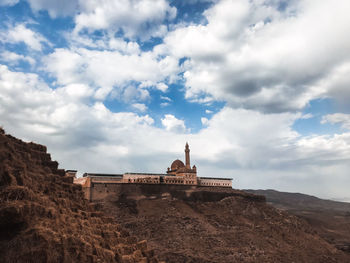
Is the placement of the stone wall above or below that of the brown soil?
above

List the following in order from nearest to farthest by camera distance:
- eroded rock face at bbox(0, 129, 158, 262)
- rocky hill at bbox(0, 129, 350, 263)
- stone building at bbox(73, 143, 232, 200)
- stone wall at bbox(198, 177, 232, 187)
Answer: eroded rock face at bbox(0, 129, 158, 262), rocky hill at bbox(0, 129, 350, 263), stone building at bbox(73, 143, 232, 200), stone wall at bbox(198, 177, 232, 187)

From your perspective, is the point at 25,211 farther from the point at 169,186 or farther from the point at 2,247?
the point at 169,186

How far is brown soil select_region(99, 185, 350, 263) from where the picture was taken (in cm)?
5053

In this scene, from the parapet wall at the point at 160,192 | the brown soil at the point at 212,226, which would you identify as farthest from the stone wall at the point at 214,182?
the brown soil at the point at 212,226

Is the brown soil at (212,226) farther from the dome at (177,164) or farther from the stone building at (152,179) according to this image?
the dome at (177,164)

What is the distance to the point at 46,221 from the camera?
14.4 meters

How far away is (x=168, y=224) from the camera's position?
56.1 metres

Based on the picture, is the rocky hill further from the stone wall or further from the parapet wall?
the stone wall

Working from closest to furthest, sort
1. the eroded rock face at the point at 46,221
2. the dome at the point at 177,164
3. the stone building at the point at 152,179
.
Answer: the eroded rock face at the point at 46,221 → the stone building at the point at 152,179 → the dome at the point at 177,164

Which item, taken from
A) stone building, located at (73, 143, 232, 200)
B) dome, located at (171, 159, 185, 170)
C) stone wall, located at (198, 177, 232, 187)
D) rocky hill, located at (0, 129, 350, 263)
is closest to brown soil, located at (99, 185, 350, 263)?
rocky hill, located at (0, 129, 350, 263)

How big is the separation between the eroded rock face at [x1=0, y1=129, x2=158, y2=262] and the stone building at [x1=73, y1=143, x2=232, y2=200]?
37.5 meters

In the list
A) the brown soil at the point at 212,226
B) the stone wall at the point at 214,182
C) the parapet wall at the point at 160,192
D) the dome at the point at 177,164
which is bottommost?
the brown soil at the point at 212,226

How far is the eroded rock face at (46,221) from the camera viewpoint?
13.1 metres

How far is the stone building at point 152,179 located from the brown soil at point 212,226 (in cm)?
220
